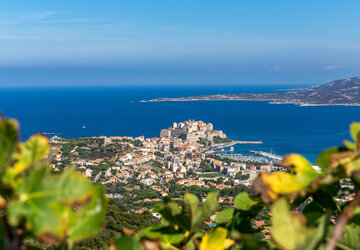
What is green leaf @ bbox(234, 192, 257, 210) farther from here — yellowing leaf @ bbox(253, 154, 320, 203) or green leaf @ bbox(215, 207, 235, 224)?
yellowing leaf @ bbox(253, 154, 320, 203)

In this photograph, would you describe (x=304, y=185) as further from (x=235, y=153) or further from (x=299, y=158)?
(x=235, y=153)

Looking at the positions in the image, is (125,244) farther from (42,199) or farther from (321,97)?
(321,97)

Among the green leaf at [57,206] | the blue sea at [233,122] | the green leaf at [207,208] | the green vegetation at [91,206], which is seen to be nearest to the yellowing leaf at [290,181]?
the green vegetation at [91,206]

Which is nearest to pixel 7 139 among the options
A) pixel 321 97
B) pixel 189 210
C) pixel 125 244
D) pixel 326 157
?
pixel 125 244

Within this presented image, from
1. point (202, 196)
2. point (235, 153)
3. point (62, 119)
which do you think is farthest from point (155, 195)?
point (62, 119)

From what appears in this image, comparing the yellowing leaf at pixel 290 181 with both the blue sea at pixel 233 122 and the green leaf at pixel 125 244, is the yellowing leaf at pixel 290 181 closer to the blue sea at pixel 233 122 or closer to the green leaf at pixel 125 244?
the green leaf at pixel 125 244

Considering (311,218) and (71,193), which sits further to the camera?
(311,218)
